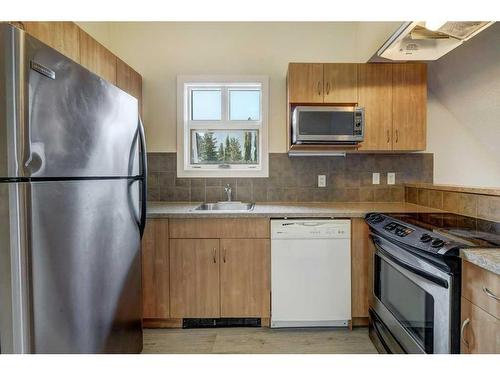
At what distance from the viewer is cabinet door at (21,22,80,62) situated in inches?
54.6

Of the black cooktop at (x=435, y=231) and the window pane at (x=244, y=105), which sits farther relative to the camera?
the window pane at (x=244, y=105)

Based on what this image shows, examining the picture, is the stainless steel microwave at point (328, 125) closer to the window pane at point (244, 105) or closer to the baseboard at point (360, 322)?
the window pane at point (244, 105)

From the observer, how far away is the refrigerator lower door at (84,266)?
92 cm

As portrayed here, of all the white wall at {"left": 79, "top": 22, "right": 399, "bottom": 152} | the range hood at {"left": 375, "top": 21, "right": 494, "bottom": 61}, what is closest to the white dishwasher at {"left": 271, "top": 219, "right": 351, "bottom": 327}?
the range hood at {"left": 375, "top": 21, "right": 494, "bottom": 61}

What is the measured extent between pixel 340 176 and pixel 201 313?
5.93ft

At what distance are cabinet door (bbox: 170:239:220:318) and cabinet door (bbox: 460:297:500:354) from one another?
4.94 ft

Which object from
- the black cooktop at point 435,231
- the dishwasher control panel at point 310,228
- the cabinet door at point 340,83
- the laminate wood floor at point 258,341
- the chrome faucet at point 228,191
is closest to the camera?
the black cooktop at point 435,231

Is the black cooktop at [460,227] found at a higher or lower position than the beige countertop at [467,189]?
lower

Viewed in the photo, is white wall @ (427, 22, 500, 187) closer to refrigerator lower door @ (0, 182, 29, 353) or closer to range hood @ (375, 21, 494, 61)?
range hood @ (375, 21, 494, 61)

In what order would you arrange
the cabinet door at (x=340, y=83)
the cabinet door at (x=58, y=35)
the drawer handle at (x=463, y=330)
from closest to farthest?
1. the drawer handle at (x=463, y=330)
2. the cabinet door at (x=58, y=35)
3. the cabinet door at (x=340, y=83)

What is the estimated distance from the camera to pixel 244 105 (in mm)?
2764

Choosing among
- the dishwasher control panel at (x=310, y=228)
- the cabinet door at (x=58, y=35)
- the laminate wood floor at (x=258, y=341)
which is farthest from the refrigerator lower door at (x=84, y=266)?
the dishwasher control panel at (x=310, y=228)

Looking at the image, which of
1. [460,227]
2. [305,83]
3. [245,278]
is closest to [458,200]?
[460,227]
